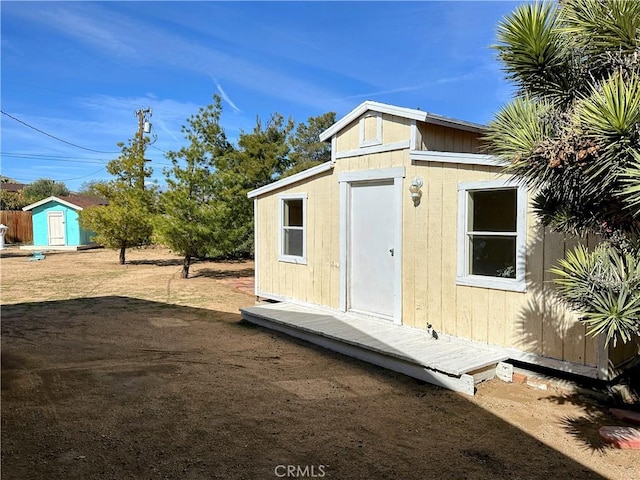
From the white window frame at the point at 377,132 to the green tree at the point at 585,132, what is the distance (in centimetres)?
300

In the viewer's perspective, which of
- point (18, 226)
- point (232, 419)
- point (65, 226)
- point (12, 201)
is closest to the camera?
point (232, 419)

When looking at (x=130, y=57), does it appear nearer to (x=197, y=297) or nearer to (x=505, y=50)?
(x=197, y=297)

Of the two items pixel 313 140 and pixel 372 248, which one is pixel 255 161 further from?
pixel 372 248

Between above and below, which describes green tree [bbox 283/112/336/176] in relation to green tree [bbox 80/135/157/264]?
above

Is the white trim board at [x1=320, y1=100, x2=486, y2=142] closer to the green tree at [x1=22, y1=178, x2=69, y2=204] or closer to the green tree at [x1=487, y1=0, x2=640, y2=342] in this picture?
the green tree at [x1=487, y1=0, x2=640, y2=342]

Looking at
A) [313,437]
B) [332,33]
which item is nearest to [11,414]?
[313,437]

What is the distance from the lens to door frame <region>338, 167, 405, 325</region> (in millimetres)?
5707

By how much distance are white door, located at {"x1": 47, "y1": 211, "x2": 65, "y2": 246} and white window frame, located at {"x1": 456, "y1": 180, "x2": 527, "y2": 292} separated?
23.0 metres

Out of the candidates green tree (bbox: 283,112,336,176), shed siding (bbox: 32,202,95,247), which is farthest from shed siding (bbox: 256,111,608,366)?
shed siding (bbox: 32,202,95,247)

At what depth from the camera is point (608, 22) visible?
2.59 meters

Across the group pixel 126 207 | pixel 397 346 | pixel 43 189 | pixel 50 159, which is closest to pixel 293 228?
pixel 397 346

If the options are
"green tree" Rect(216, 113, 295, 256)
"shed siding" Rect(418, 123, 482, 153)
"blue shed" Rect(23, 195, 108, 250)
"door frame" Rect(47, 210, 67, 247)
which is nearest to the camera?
"shed siding" Rect(418, 123, 482, 153)

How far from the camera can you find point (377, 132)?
602 centimetres

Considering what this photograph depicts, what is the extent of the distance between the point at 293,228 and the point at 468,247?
348 cm
